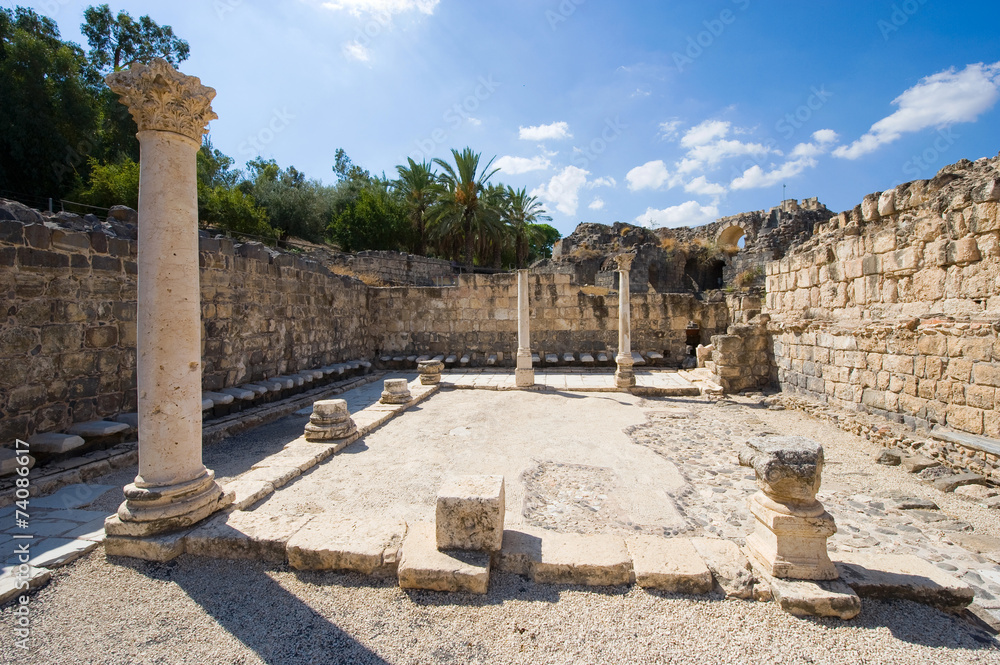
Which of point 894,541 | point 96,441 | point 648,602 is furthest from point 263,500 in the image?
point 894,541

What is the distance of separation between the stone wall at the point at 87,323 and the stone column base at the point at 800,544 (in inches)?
289

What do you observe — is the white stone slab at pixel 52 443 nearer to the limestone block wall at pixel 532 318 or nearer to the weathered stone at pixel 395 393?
the weathered stone at pixel 395 393

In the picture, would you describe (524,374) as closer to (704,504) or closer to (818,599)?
(704,504)

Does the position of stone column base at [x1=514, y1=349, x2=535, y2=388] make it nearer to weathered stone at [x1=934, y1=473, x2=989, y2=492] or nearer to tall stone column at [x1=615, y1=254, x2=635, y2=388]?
tall stone column at [x1=615, y1=254, x2=635, y2=388]

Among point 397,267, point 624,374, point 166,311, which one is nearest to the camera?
point 166,311

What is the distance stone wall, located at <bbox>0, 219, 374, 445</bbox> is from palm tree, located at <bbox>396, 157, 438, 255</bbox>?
2479 centimetres

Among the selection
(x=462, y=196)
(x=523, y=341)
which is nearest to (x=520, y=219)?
(x=462, y=196)

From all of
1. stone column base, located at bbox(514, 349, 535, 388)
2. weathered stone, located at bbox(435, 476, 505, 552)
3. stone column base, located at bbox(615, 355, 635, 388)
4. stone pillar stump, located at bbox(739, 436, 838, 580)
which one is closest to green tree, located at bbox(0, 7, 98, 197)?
stone column base, located at bbox(514, 349, 535, 388)

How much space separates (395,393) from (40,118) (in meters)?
25.0

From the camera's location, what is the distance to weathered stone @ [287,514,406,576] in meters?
3.29

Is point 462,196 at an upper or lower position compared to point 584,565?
upper

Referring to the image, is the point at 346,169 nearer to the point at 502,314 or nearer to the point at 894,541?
the point at 502,314

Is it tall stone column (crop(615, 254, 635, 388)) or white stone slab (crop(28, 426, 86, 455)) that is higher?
tall stone column (crop(615, 254, 635, 388))

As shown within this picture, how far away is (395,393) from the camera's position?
29.1ft
